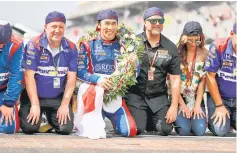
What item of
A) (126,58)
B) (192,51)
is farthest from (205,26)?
(126,58)

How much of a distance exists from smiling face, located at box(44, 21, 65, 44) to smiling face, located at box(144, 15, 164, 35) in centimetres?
104

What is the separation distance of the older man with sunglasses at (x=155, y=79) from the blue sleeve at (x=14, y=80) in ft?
4.55

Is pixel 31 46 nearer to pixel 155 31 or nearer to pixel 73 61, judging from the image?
pixel 73 61

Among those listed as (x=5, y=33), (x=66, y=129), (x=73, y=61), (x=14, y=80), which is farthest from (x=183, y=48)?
(x=5, y=33)

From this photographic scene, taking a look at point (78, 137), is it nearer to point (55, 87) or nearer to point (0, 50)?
point (55, 87)

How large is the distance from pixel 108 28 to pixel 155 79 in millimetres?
875

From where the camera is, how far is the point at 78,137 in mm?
5391

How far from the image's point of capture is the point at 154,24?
5.87 m

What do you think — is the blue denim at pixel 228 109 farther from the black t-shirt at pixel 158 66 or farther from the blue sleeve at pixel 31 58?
the blue sleeve at pixel 31 58

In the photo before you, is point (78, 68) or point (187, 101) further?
point (187, 101)

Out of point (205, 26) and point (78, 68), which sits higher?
point (205, 26)

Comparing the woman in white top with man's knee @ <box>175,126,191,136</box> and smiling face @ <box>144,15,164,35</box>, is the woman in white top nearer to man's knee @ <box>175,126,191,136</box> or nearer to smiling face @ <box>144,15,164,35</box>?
man's knee @ <box>175,126,191,136</box>

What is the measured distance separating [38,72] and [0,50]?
1.69 ft

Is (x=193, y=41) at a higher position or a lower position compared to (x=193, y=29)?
lower
